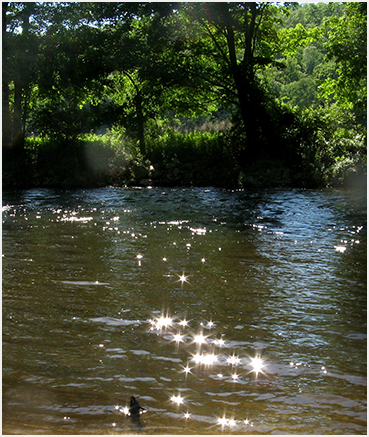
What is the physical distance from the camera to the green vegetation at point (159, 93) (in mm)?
22422

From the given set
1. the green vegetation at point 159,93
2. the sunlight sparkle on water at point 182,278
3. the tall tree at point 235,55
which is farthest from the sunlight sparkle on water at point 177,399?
the tall tree at point 235,55

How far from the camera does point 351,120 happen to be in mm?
21891

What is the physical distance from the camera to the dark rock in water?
3891mm

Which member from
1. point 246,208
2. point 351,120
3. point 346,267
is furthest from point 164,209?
point 351,120

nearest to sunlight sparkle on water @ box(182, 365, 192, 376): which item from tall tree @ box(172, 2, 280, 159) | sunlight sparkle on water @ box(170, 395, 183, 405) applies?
sunlight sparkle on water @ box(170, 395, 183, 405)

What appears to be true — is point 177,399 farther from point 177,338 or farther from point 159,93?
point 159,93

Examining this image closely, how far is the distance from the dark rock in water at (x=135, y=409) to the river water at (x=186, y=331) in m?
0.06

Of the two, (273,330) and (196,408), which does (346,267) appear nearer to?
(273,330)

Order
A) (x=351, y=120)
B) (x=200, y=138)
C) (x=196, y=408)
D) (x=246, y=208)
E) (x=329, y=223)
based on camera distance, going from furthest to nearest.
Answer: (x=200, y=138), (x=351, y=120), (x=246, y=208), (x=329, y=223), (x=196, y=408)

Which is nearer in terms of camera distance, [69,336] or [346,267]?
[69,336]

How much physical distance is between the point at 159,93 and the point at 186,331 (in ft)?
64.9

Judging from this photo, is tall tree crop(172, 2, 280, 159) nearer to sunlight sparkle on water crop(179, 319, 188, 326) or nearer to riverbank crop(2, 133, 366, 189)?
riverbank crop(2, 133, 366, 189)

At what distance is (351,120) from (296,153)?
2734mm

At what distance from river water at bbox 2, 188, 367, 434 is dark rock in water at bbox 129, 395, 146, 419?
58mm
